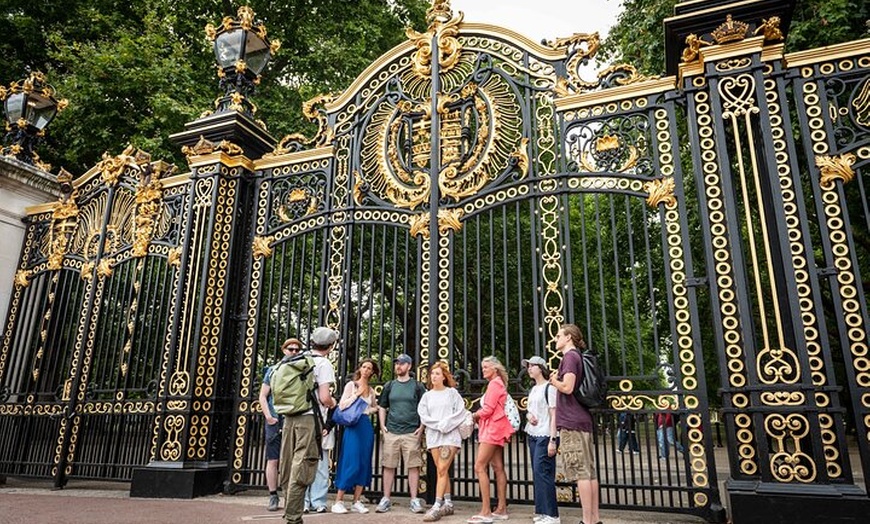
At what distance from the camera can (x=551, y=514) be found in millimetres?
4879

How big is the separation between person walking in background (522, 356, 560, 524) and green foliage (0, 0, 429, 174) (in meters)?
8.25

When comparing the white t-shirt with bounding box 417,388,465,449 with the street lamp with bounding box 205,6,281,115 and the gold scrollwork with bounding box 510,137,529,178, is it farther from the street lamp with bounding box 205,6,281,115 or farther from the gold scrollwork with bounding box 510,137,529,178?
the street lamp with bounding box 205,6,281,115

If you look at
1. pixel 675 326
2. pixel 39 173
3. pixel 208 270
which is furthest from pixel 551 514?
pixel 39 173

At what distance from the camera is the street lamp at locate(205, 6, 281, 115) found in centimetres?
784

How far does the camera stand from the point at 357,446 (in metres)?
5.89

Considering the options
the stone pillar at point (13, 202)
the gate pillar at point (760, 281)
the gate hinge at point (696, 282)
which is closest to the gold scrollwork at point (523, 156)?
the gate pillar at point (760, 281)

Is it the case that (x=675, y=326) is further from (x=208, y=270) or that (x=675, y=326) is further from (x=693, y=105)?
(x=208, y=270)

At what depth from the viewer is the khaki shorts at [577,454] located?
4.50 meters

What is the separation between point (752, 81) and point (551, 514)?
13.8 ft

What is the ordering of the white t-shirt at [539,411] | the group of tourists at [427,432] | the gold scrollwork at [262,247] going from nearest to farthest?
the group of tourists at [427,432] < the white t-shirt at [539,411] < the gold scrollwork at [262,247]

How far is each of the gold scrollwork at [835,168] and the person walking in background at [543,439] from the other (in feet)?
9.43

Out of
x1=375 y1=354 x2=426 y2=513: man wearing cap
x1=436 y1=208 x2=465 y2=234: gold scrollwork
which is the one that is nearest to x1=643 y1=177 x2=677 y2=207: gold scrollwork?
x1=436 y1=208 x2=465 y2=234: gold scrollwork

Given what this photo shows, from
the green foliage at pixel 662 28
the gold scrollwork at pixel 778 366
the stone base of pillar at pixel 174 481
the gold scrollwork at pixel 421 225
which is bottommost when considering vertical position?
the stone base of pillar at pixel 174 481

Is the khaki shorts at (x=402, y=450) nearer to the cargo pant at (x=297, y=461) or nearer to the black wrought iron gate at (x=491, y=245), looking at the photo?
the black wrought iron gate at (x=491, y=245)
